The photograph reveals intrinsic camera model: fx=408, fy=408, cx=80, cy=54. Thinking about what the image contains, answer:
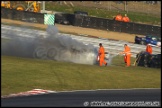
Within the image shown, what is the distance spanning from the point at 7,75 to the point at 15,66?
5.90 feet

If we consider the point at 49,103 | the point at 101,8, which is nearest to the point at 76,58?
the point at 49,103

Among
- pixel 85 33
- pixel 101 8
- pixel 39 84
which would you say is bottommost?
pixel 39 84

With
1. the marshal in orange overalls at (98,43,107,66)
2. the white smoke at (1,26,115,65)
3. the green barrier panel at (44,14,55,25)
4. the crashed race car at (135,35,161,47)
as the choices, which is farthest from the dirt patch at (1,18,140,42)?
the marshal in orange overalls at (98,43,107,66)

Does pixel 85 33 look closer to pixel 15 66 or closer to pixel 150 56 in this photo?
pixel 150 56

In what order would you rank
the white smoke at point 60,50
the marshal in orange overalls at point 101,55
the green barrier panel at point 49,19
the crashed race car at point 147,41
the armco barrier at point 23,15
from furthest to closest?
the green barrier panel at point 49,19
the armco barrier at point 23,15
the crashed race car at point 147,41
the white smoke at point 60,50
the marshal in orange overalls at point 101,55

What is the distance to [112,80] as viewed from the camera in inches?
652

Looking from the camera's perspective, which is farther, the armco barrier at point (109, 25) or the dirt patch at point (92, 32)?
the armco barrier at point (109, 25)

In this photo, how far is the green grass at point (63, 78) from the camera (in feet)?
48.8

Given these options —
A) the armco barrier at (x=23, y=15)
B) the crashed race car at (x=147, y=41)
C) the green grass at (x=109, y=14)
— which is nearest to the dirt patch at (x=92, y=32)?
the armco barrier at (x=23, y=15)

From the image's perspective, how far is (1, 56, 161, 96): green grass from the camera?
586 inches

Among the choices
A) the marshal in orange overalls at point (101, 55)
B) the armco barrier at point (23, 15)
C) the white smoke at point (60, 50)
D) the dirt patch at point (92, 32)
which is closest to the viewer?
the marshal in orange overalls at point (101, 55)

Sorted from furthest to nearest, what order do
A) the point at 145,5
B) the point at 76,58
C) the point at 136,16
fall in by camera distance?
the point at 145,5, the point at 136,16, the point at 76,58

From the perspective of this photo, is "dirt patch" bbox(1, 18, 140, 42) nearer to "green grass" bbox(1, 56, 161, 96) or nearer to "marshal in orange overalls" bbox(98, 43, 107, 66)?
"marshal in orange overalls" bbox(98, 43, 107, 66)

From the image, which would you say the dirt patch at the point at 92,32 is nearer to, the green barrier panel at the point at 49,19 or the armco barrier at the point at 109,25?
the armco barrier at the point at 109,25
